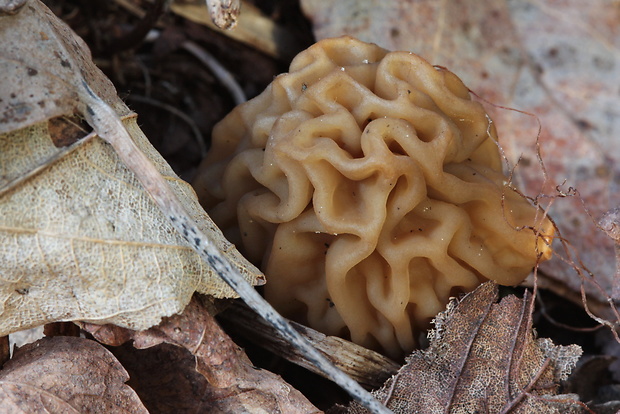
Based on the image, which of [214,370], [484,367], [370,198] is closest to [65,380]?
[214,370]

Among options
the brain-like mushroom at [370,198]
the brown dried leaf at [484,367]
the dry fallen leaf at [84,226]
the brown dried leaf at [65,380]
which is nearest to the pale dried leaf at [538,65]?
the brain-like mushroom at [370,198]

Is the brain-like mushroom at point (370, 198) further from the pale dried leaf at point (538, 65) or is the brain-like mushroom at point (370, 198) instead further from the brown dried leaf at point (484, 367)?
the pale dried leaf at point (538, 65)

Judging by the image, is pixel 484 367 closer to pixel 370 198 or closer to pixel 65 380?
pixel 370 198

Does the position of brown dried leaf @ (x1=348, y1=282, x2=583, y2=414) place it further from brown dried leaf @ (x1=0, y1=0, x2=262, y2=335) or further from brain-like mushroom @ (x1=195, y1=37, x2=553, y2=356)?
brown dried leaf @ (x1=0, y1=0, x2=262, y2=335)

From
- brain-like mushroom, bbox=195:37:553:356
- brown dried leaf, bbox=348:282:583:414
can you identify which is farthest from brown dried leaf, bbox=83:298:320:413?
brain-like mushroom, bbox=195:37:553:356

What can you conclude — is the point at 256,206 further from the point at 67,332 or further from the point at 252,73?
the point at 252,73

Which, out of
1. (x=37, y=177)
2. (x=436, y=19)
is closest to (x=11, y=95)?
(x=37, y=177)

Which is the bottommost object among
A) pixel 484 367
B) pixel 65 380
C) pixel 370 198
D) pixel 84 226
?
pixel 65 380
